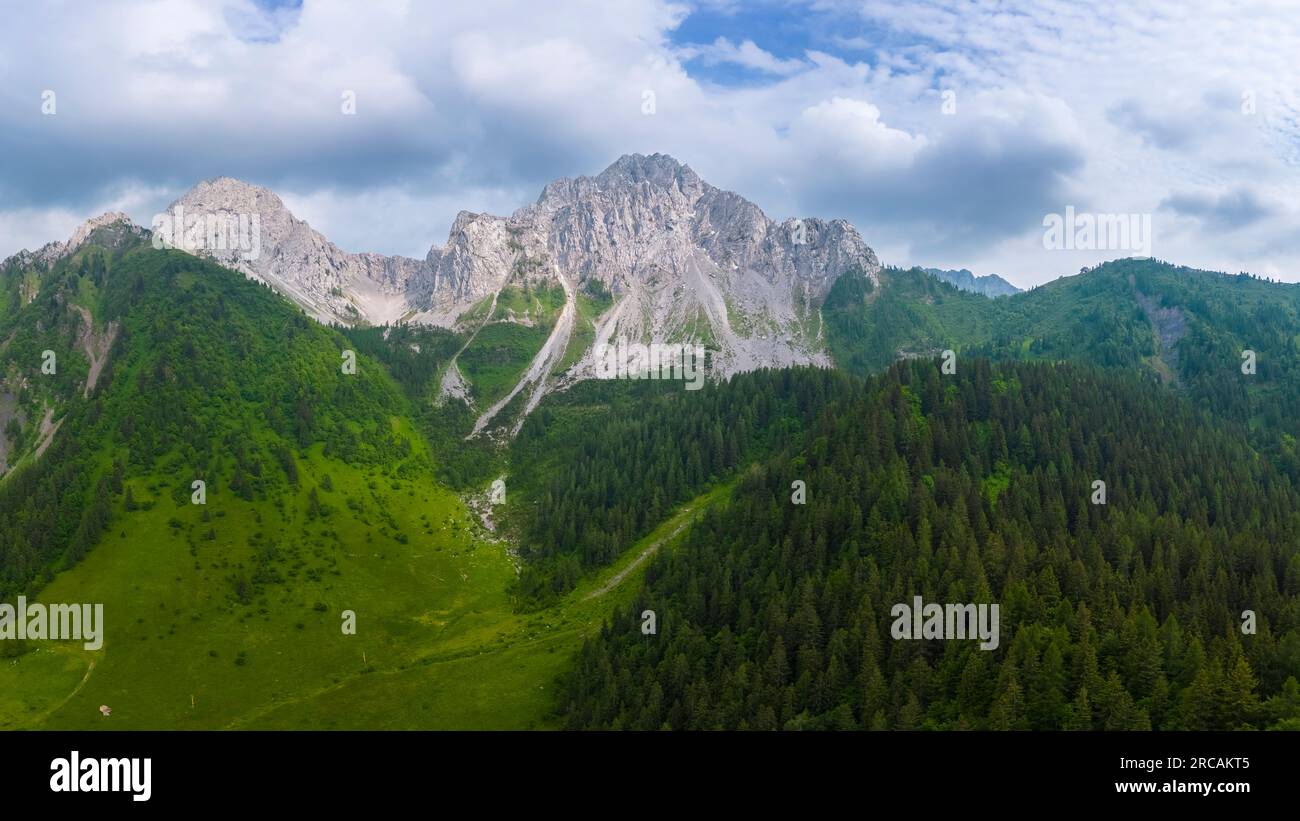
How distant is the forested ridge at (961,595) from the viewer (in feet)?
300

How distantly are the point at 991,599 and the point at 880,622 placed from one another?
608 inches

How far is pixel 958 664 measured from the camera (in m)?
103
